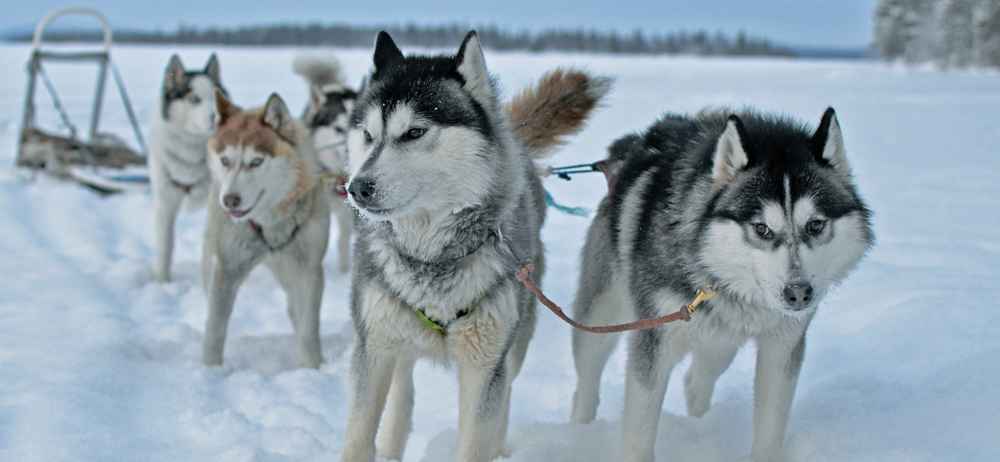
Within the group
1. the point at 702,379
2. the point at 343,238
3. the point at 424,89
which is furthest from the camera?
the point at 343,238

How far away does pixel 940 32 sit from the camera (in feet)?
131

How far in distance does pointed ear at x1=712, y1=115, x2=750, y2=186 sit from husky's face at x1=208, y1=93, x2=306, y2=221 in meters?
2.68

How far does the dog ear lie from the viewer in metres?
2.78

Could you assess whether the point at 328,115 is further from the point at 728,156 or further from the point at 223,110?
the point at 728,156

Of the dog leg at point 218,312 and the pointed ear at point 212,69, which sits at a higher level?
the pointed ear at point 212,69

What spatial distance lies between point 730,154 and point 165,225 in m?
5.06

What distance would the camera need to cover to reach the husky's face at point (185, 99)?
6.91m

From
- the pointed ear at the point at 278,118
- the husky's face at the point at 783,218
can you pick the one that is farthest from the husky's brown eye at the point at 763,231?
the pointed ear at the point at 278,118

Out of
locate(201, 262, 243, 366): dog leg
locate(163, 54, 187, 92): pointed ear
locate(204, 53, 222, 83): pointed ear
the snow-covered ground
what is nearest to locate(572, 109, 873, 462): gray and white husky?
the snow-covered ground

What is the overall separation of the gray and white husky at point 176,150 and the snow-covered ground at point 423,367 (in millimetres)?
386

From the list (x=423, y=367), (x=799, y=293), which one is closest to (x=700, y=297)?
(x=799, y=293)

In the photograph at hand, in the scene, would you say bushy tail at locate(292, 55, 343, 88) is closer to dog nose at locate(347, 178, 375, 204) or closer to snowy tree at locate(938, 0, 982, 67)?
dog nose at locate(347, 178, 375, 204)

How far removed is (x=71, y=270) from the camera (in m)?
6.39

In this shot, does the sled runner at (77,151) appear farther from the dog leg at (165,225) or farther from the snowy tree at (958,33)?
the snowy tree at (958,33)
